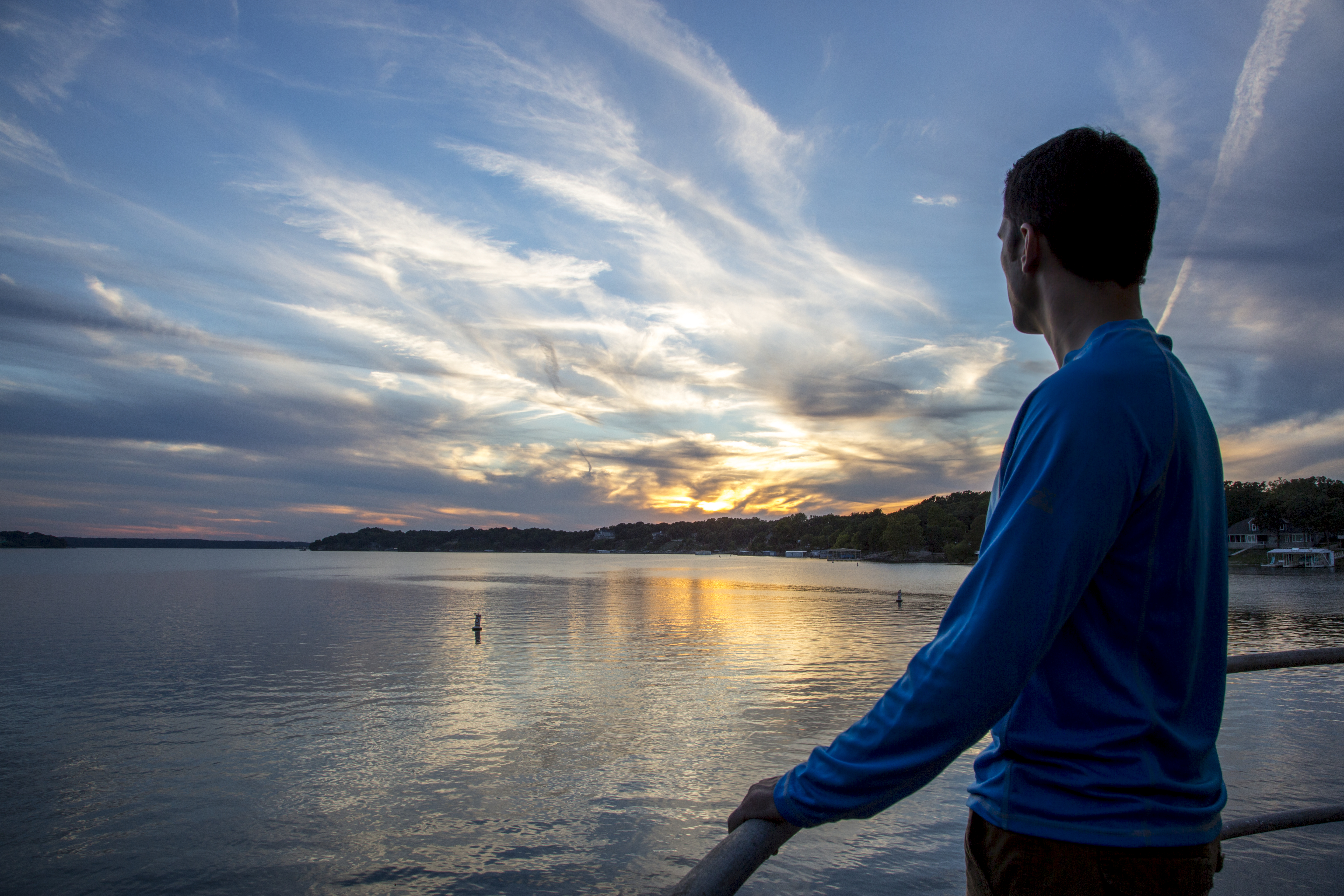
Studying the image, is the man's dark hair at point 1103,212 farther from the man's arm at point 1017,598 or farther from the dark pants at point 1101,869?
the dark pants at point 1101,869

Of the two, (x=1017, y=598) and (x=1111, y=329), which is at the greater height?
(x=1111, y=329)

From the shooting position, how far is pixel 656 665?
3192cm

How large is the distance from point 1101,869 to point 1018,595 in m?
0.60

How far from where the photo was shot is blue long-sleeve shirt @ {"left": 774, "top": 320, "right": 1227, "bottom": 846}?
1.22 metres

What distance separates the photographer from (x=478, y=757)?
18.0m

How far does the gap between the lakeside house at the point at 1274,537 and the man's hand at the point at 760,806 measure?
158549mm

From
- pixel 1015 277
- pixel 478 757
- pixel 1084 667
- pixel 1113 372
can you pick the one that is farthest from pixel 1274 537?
pixel 1113 372

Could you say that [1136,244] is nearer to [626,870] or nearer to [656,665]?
[626,870]

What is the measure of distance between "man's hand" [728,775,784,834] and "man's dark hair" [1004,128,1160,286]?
1.27 metres

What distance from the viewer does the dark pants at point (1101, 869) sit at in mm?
1355

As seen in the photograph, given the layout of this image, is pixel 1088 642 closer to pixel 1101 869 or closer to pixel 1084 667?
pixel 1084 667

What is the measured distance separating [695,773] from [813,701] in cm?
841

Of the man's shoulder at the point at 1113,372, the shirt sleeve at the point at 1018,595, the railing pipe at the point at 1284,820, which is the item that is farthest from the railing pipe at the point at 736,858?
the railing pipe at the point at 1284,820

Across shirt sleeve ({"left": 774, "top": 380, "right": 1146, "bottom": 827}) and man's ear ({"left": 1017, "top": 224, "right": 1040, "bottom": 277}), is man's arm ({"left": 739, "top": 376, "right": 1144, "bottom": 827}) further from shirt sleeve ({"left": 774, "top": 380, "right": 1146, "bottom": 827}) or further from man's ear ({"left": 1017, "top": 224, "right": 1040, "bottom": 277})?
man's ear ({"left": 1017, "top": 224, "right": 1040, "bottom": 277})
